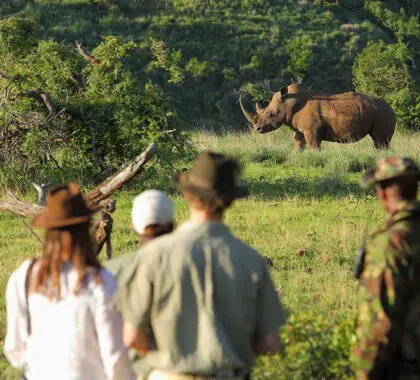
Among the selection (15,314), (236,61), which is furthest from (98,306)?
(236,61)

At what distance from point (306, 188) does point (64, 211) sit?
12895 millimetres

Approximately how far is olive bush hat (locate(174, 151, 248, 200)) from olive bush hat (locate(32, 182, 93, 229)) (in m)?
0.51

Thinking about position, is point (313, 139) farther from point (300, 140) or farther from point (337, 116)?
point (300, 140)

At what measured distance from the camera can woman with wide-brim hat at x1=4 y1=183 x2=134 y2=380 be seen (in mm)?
4656

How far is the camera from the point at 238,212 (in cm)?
1488

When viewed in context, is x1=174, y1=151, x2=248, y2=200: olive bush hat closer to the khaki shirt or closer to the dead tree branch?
the khaki shirt

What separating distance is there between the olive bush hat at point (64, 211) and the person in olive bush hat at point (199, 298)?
1.71 ft

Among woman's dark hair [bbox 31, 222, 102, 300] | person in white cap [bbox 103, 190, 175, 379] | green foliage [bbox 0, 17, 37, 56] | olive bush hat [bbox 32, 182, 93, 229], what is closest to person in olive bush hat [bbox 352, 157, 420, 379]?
person in white cap [bbox 103, 190, 175, 379]

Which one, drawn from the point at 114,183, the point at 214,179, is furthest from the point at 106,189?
the point at 214,179

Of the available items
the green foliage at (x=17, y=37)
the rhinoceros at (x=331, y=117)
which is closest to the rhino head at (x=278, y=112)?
the rhinoceros at (x=331, y=117)

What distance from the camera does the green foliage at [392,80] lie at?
33.1 meters

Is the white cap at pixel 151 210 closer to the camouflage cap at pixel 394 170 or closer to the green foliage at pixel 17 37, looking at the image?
the camouflage cap at pixel 394 170

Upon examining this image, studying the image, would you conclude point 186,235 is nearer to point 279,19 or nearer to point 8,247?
point 8,247

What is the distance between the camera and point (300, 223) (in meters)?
14.0
